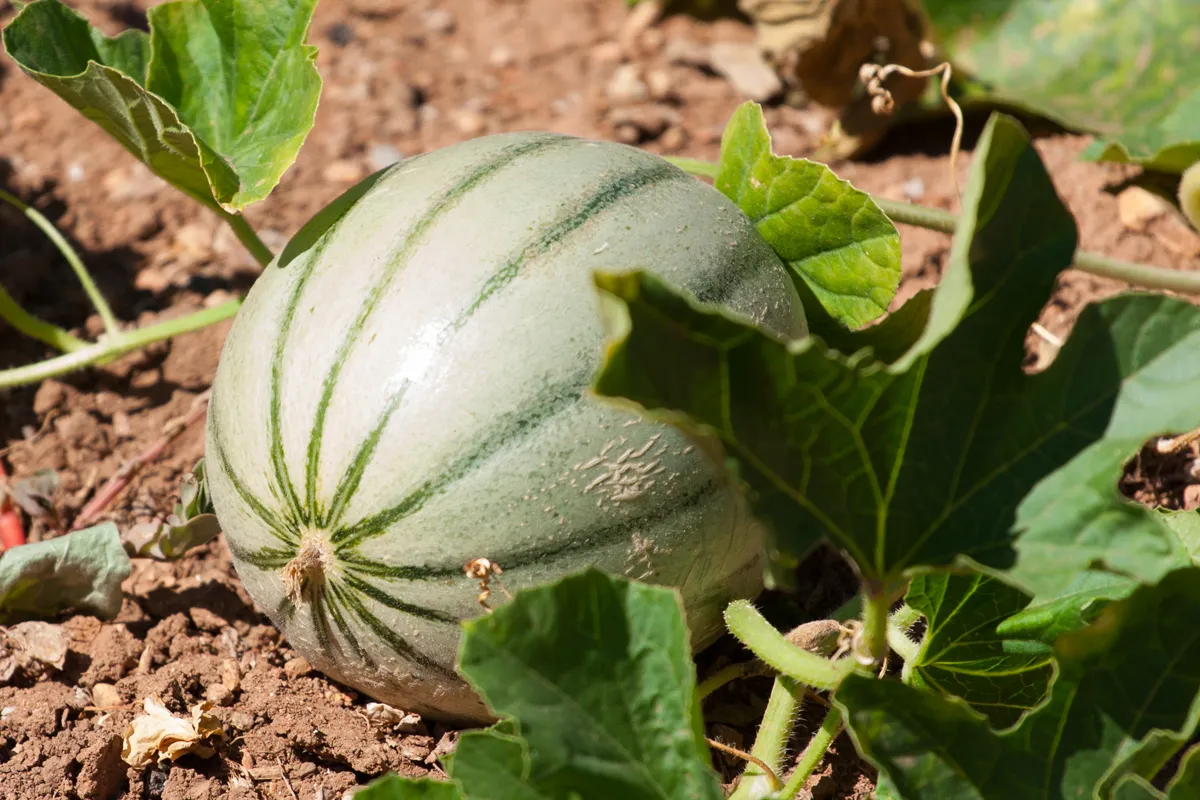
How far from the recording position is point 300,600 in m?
1.81

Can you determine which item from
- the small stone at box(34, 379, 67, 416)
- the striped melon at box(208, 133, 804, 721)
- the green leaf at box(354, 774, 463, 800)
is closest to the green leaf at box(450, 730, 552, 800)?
the green leaf at box(354, 774, 463, 800)

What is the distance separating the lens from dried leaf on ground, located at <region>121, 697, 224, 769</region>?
1.93m

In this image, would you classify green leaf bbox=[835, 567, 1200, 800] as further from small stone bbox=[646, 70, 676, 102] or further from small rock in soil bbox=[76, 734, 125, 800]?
small stone bbox=[646, 70, 676, 102]

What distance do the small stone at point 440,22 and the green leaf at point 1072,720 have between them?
10.0ft

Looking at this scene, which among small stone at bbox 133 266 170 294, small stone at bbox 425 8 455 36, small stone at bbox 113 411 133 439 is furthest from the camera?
small stone at bbox 425 8 455 36

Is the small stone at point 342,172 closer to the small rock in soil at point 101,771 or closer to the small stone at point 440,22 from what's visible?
the small stone at point 440,22

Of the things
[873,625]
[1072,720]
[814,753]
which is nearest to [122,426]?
[814,753]

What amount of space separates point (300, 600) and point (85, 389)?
134 cm

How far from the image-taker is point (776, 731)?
1.84 m

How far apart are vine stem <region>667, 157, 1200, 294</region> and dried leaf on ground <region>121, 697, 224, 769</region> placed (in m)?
1.37

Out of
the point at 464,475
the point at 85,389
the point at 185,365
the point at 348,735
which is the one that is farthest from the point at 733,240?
the point at 85,389

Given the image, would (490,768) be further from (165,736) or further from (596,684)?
(165,736)

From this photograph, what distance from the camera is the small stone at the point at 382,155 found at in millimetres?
3411

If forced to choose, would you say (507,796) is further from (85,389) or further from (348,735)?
(85,389)
